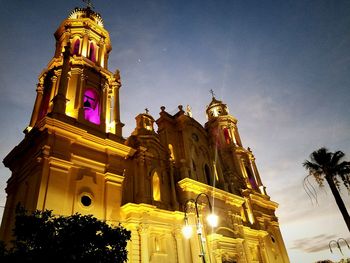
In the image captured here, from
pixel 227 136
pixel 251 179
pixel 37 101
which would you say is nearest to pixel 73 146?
pixel 37 101

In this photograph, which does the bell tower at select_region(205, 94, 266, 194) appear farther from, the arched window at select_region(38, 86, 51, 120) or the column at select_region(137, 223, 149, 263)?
the arched window at select_region(38, 86, 51, 120)

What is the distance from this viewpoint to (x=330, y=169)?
78.6ft

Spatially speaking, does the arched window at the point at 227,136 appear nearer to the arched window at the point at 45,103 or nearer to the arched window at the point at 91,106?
the arched window at the point at 91,106

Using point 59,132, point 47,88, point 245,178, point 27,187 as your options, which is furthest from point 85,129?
point 245,178

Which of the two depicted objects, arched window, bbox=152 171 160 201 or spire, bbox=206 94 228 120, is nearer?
arched window, bbox=152 171 160 201

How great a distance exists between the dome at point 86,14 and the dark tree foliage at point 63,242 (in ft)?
75.9

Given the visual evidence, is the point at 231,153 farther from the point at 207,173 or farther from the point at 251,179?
the point at 207,173

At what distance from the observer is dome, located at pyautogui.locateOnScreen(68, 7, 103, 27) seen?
28.5 meters

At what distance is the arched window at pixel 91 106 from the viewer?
881 inches

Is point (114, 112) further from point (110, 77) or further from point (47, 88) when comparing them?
point (47, 88)

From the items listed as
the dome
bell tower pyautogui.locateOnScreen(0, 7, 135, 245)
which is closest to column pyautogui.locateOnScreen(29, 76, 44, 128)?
bell tower pyautogui.locateOnScreen(0, 7, 135, 245)

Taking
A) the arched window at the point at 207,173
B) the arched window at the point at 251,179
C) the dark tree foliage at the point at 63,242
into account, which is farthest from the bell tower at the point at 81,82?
the arched window at the point at 251,179

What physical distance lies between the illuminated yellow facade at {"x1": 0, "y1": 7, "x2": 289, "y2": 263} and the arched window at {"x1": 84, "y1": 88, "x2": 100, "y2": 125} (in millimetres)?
86

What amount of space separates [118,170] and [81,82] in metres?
7.95
